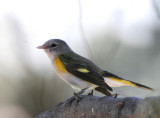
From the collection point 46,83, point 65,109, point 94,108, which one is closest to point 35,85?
point 46,83

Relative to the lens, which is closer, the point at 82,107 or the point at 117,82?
the point at 82,107

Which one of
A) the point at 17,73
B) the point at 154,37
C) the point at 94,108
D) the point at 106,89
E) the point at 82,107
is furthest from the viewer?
the point at 17,73

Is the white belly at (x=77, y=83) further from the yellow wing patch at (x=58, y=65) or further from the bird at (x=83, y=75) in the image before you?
the yellow wing patch at (x=58, y=65)

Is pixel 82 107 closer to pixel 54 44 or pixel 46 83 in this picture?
pixel 54 44

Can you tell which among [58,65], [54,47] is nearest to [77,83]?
[58,65]

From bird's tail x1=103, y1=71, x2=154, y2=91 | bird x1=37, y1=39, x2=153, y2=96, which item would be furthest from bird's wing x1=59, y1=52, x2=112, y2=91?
bird's tail x1=103, y1=71, x2=154, y2=91

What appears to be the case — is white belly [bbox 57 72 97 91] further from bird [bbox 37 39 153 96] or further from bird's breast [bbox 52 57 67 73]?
bird's breast [bbox 52 57 67 73]

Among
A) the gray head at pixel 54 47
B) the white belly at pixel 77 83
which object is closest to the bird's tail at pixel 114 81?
the white belly at pixel 77 83

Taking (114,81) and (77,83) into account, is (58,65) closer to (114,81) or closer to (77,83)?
(77,83)
